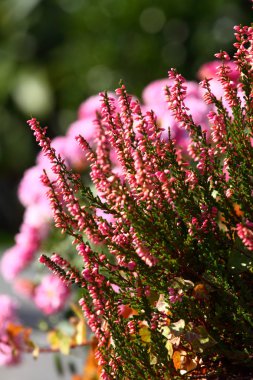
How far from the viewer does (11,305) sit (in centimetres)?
343

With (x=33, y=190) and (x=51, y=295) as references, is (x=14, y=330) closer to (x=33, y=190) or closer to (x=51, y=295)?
(x=51, y=295)

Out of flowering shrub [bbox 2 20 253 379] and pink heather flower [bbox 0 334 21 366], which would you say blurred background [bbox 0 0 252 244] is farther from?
flowering shrub [bbox 2 20 253 379]

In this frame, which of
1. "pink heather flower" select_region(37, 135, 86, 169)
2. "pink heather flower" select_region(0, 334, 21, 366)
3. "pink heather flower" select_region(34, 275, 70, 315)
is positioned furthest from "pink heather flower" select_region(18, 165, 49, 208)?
"pink heather flower" select_region(0, 334, 21, 366)

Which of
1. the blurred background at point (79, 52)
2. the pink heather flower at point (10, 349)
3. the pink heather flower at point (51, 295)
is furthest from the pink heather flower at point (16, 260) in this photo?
the blurred background at point (79, 52)

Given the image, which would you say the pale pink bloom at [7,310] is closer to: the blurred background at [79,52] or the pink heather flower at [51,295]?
the pink heather flower at [51,295]

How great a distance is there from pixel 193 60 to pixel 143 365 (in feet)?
24.1

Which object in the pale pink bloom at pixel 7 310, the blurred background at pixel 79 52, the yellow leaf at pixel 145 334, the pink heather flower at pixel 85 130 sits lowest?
the yellow leaf at pixel 145 334

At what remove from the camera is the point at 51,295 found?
3.73 meters

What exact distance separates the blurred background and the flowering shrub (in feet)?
23.0

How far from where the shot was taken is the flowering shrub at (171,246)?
1.74 m

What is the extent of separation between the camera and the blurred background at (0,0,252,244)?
29.2 ft

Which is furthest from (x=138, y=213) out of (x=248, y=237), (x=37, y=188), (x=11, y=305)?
(x=37, y=188)

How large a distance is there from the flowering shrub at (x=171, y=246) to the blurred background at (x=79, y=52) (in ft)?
23.0

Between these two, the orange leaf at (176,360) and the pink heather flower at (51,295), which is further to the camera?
the pink heather flower at (51,295)
